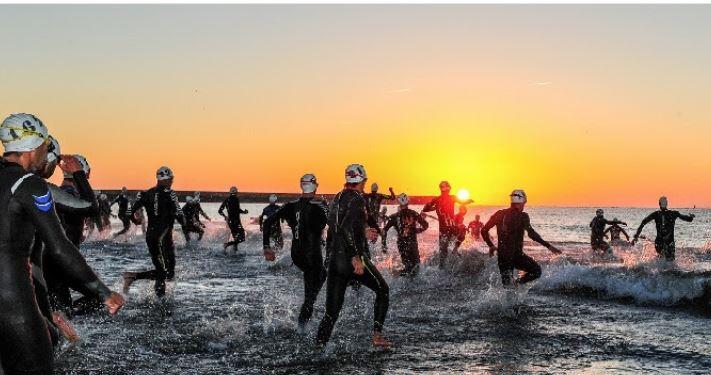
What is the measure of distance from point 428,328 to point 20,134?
23.4ft

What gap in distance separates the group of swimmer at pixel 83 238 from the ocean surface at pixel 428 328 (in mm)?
544

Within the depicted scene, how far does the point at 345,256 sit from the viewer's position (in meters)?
8.17

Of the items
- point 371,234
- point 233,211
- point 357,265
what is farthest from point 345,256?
point 233,211

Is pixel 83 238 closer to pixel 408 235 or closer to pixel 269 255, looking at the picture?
pixel 269 255

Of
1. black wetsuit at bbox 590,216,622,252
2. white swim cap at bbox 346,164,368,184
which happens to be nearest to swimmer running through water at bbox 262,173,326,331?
white swim cap at bbox 346,164,368,184

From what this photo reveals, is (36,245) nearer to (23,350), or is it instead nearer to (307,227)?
(23,350)

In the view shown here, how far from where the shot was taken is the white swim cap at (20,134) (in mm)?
4117

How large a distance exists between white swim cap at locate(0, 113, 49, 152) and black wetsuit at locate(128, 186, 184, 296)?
7.90m

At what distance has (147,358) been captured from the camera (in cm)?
797

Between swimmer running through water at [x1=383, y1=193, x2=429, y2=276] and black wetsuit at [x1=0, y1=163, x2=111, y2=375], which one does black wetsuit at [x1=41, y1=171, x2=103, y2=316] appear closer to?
black wetsuit at [x1=0, y1=163, x2=111, y2=375]

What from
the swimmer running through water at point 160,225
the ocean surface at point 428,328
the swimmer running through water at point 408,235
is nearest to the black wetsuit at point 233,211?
the ocean surface at point 428,328

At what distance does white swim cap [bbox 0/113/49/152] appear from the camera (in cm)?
412

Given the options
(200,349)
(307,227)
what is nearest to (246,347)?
(200,349)

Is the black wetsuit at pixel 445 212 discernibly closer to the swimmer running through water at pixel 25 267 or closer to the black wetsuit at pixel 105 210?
the swimmer running through water at pixel 25 267
